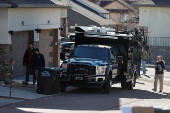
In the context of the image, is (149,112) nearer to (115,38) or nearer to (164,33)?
(115,38)

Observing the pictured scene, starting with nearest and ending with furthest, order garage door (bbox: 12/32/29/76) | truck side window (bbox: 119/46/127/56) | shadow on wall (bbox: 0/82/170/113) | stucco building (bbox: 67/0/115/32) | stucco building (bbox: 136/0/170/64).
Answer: shadow on wall (bbox: 0/82/170/113)
truck side window (bbox: 119/46/127/56)
garage door (bbox: 12/32/29/76)
stucco building (bbox: 136/0/170/64)
stucco building (bbox: 67/0/115/32)

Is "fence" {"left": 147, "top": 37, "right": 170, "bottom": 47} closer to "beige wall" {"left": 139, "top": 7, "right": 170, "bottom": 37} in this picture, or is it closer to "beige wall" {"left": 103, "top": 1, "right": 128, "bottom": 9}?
"beige wall" {"left": 139, "top": 7, "right": 170, "bottom": 37}

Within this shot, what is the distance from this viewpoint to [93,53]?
1684cm

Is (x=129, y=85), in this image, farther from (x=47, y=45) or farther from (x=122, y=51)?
(x=47, y=45)

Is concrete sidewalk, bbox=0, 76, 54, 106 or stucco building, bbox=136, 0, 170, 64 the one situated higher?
stucco building, bbox=136, 0, 170, 64

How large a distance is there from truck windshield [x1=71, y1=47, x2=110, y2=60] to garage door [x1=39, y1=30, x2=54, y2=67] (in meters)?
5.92

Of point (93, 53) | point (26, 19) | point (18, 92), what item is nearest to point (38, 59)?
point (18, 92)

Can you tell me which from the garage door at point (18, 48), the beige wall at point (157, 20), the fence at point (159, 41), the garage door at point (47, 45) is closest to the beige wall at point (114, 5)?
the beige wall at point (157, 20)

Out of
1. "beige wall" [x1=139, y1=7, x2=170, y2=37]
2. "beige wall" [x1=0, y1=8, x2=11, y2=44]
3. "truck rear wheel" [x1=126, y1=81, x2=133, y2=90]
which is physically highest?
"beige wall" [x1=139, y1=7, x2=170, y2=37]

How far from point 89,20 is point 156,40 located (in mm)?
23211

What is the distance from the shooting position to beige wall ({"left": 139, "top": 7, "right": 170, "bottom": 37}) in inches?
1407

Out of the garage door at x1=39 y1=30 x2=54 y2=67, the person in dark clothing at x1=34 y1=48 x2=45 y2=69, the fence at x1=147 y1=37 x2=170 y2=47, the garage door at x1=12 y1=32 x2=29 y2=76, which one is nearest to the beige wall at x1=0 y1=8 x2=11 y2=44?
the garage door at x1=12 y1=32 x2=29 y2=76

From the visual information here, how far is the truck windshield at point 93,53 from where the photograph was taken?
1675 cm

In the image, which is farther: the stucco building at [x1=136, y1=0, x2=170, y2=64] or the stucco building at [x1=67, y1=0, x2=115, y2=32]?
the stucco building at [x1=67, y1=0, x2=115, y2=32]
